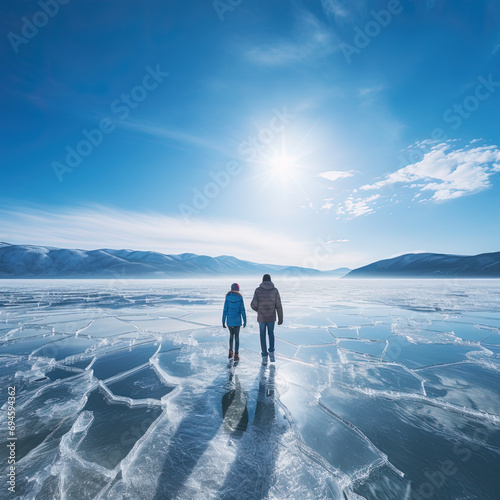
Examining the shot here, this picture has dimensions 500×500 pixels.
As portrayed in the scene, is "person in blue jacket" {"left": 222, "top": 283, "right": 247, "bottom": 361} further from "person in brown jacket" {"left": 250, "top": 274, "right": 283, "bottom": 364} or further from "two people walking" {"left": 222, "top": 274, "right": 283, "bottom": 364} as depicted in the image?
"person in brown jacket" {"left": 250, "top": 274, "right": 283, "bottom": 364}

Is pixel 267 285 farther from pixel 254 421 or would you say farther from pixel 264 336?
pixel 254 421

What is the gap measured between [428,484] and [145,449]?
2.99m

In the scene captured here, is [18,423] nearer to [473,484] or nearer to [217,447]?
[217,447]

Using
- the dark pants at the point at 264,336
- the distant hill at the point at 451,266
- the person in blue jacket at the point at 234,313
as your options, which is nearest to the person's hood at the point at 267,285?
the person in blue jacket at the point at 234,313

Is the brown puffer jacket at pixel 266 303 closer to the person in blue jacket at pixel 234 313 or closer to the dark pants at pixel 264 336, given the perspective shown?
the dark pants at pixel 264 336

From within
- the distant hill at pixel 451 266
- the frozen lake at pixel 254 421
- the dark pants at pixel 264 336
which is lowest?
the frozen lake at pixel 254 421

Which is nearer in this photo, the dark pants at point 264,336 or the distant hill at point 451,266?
the dark pants at point 264,336

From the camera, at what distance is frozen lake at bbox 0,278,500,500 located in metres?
2.25

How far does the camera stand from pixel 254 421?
313cm

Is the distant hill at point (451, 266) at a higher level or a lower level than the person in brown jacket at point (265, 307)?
higher

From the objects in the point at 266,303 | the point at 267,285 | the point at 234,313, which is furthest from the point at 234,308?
the point at 267,285

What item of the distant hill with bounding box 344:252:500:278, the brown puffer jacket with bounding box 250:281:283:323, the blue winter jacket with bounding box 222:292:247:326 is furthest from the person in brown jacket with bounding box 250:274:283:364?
the distant hill with bounding box 344:252:500:278

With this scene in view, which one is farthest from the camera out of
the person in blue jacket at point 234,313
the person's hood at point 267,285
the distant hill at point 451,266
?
the distant hill at point 451,266

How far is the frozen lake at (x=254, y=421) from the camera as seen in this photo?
7.38ft
